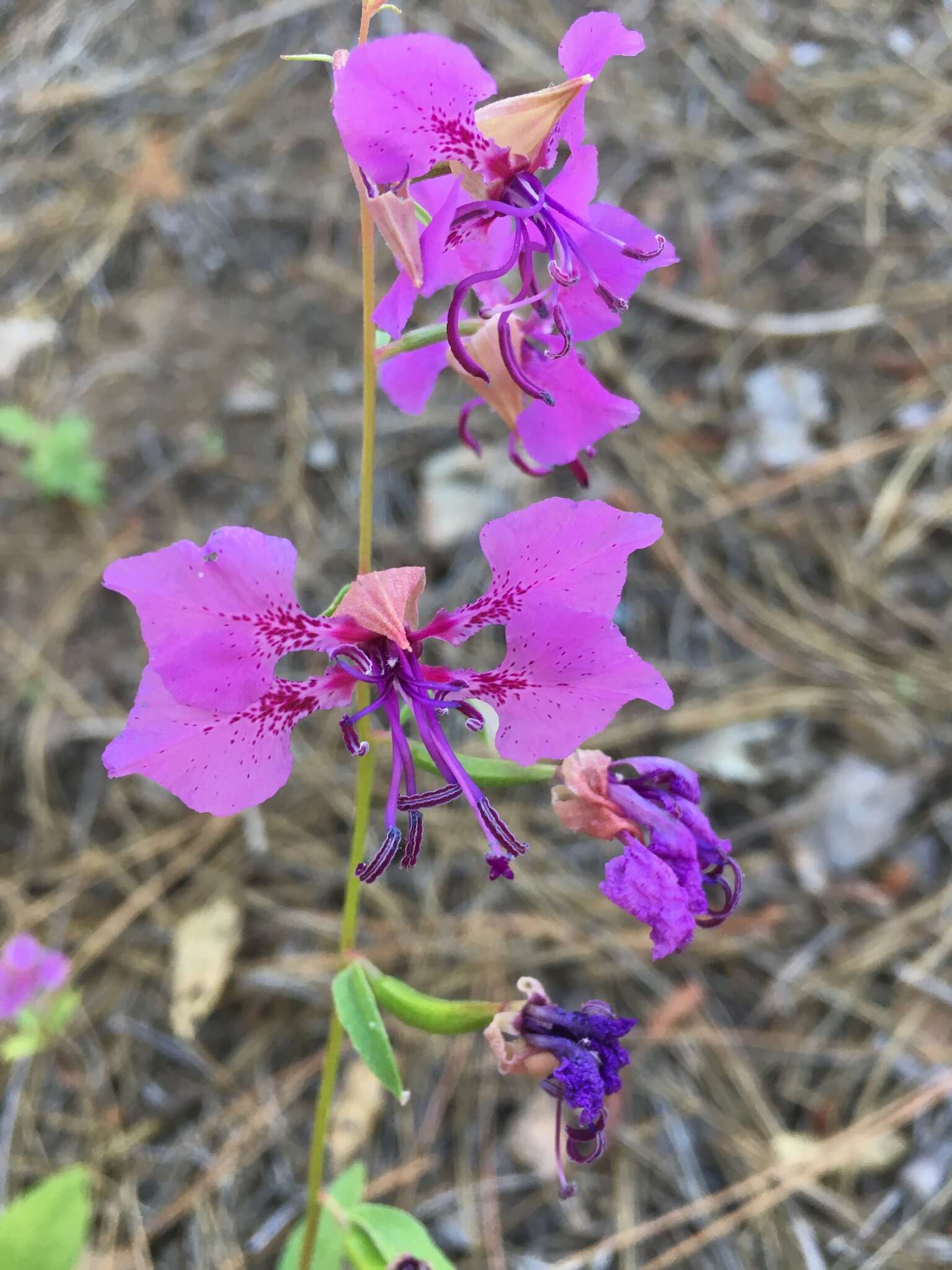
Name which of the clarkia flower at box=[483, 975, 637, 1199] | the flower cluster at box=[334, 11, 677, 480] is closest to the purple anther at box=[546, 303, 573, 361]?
the flower cluster at box=[334, 11, 677, 480]

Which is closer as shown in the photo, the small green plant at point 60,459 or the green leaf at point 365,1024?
the green leaf at point 365,1024

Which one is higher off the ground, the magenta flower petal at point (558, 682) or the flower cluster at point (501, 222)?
the flower cluster at point (501, 222)

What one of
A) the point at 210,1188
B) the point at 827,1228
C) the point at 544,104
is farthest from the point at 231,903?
the point at 544,104

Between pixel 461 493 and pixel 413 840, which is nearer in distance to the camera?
pixel 413 840

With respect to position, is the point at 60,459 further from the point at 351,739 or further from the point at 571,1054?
the point at 571,1054

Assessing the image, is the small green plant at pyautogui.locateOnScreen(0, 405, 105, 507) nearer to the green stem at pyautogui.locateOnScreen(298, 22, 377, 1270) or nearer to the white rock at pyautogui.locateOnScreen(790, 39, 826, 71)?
the green stem at pyautogui.locateOnScreen(298, 22, 377, 1270)

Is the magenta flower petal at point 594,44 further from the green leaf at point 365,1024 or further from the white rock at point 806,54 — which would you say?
the white rock at point 806,54

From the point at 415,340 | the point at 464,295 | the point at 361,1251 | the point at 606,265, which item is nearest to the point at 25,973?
the point at 361,1251

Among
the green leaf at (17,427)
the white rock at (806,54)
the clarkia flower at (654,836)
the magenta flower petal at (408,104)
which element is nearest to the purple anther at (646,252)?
the magenta flower petal at (408,104)
